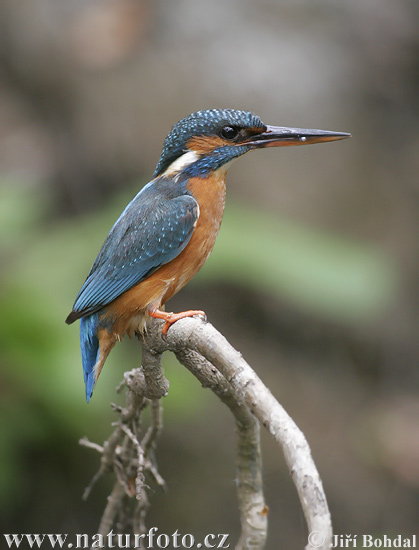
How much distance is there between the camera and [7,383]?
386 centimetres

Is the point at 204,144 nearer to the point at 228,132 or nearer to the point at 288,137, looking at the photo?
the point at 228,132

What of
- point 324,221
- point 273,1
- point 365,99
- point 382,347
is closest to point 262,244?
point 324,221

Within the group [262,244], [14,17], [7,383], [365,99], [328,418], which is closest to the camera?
[7,383]

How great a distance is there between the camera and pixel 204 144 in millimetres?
2488

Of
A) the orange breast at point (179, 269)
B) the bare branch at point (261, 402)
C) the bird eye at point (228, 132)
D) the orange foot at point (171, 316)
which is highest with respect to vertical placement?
the bird eye at point (228, 132)

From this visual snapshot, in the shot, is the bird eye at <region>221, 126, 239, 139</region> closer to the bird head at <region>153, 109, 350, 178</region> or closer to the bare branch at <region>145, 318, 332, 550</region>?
the bird head at <region>153, 109, 350, 178</region>

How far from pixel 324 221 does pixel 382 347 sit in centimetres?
112

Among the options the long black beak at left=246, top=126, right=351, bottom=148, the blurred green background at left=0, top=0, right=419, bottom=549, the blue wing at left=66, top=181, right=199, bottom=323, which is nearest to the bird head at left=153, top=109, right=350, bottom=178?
the long black beak at left=246, top=126, right=351, bottom=148

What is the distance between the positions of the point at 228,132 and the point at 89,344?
3.01ft

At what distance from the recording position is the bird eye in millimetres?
2461

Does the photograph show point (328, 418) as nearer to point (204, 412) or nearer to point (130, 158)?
point (204, 412)

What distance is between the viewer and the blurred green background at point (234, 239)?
415cm

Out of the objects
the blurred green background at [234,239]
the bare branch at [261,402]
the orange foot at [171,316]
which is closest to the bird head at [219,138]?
the orange foot at [171,316]

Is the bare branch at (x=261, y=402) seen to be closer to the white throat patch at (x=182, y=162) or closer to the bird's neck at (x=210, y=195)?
the bird's neck at (x=210, y=195)
